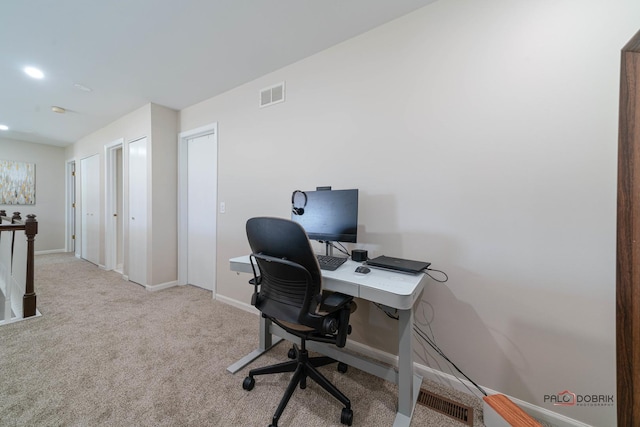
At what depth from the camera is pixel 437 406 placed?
1409 mm

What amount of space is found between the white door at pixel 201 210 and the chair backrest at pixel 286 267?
1.98 m

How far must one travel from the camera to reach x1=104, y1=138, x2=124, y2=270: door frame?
13.0ft

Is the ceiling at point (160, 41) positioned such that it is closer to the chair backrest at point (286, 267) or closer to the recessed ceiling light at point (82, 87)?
the recessed ceiling light at point (82, 87)

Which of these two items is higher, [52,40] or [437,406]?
[52,40]

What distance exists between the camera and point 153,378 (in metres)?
1.58

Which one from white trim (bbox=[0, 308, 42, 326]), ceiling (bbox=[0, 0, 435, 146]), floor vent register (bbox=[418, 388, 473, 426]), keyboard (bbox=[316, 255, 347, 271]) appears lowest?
floor vent register (bbox=[418, 388, 473, 426])

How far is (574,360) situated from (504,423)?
0.51m

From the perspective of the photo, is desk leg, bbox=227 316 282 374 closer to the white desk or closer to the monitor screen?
the white desk

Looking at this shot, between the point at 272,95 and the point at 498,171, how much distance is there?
211 cm

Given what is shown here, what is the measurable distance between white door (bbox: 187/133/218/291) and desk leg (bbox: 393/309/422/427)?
249cm

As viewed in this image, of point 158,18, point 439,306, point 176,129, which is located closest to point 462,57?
point 439,306

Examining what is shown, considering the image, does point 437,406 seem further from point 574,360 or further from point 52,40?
point 52,40

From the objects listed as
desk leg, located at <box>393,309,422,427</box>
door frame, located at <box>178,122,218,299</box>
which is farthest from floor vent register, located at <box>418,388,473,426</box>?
door frame, located at <box>178,122,218,299</box>

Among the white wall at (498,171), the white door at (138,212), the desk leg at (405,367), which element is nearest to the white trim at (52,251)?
the white door at (138,212)
